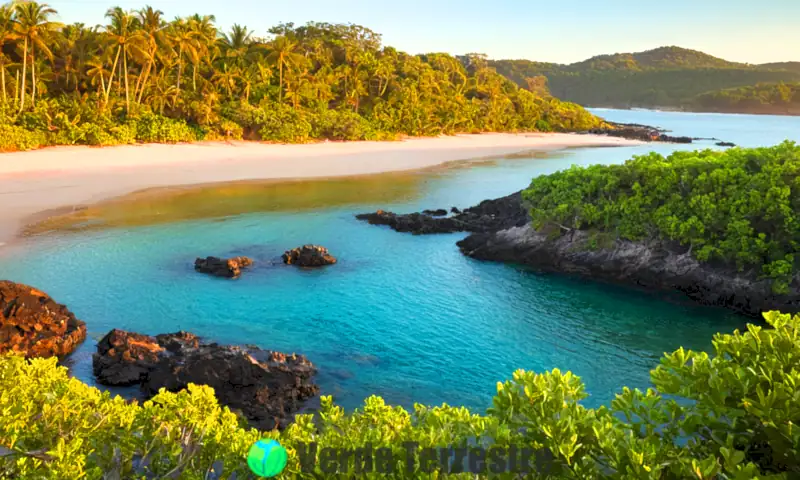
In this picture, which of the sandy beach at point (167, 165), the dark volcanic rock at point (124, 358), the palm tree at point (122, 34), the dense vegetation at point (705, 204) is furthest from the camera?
the palm tree at point (122, 34)

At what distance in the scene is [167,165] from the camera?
159 feet

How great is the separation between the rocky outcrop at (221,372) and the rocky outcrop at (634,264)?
50.3ft

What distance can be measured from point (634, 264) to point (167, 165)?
1469 inches

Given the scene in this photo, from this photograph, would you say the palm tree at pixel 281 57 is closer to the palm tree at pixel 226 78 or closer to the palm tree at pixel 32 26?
the palm tree at pixel 226 78

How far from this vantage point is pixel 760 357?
679 centimetres

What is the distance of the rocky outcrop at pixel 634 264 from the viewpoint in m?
23.0

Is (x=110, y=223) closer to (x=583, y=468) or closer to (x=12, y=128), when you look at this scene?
(x=12, y=128)

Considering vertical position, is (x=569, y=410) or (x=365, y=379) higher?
(x=569, y=410)

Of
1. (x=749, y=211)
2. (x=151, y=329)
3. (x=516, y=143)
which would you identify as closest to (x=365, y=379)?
(x=151, y=329)

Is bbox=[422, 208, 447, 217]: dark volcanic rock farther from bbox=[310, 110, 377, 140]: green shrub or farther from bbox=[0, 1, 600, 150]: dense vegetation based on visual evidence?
bbox=[310, 110, 377, 140]: green shrub

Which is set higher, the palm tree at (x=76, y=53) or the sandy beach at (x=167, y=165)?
the palm tree at (x=76, y=53)

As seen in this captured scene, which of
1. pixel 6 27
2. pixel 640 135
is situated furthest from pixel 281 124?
pixel 640 135

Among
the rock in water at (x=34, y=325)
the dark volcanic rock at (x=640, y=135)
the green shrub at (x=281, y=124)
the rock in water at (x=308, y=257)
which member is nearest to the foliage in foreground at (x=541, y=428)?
the rock in water at (x=34, y=325)

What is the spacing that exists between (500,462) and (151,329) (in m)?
16.3
